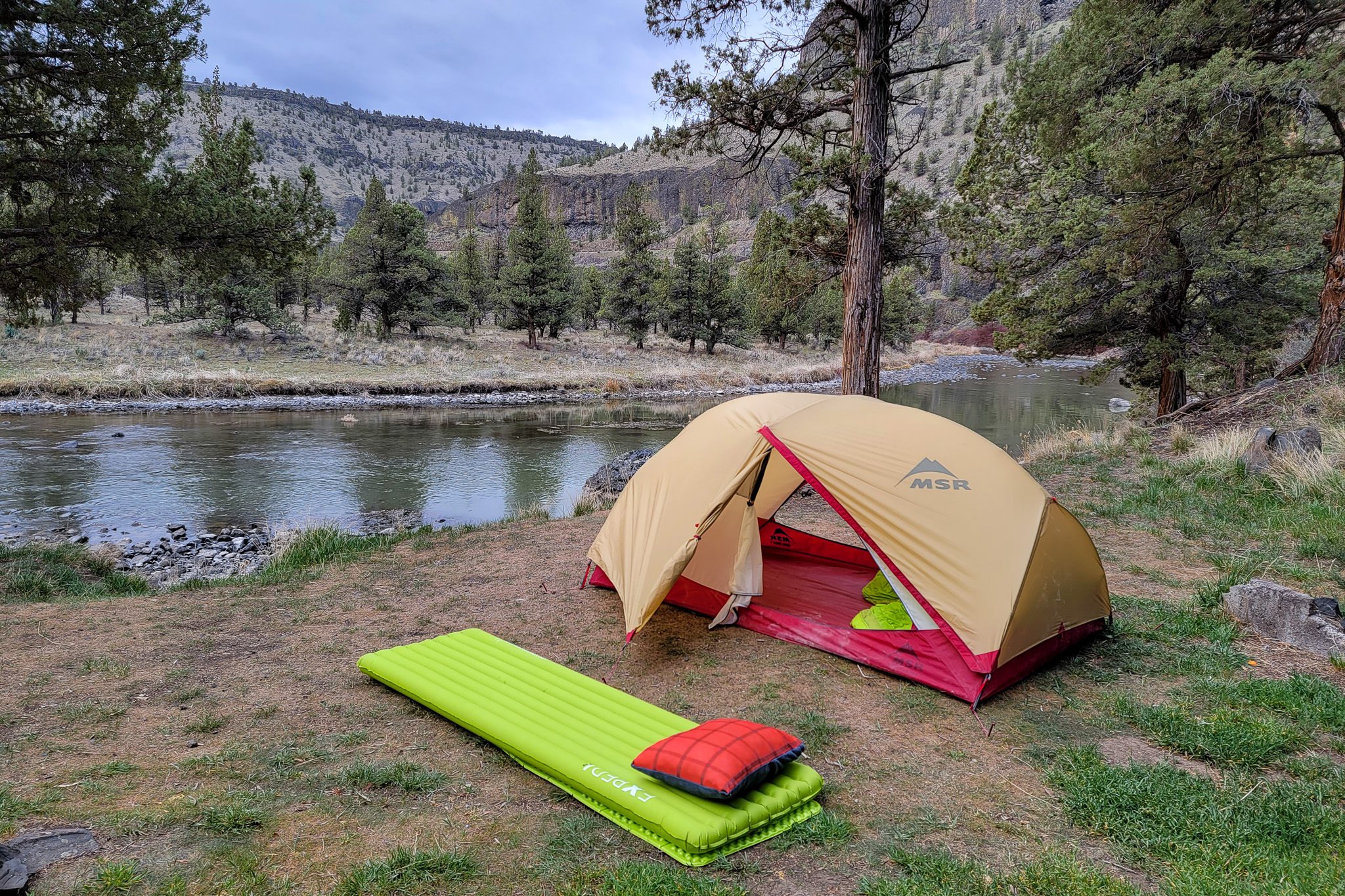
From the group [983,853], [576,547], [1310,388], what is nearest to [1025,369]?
[1310,388]

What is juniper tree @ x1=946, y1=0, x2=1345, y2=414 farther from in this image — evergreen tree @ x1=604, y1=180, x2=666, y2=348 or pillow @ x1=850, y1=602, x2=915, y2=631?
evergreen tree @ x1=604, y1=180, x2=666, y2=348

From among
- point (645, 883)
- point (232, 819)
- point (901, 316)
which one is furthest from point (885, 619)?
point (901, 316)

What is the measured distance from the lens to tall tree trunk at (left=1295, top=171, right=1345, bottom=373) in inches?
408

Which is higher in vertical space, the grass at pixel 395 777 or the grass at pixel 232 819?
the grass at pixel 232 819

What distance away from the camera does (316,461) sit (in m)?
16.3

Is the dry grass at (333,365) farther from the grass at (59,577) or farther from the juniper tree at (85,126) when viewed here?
the grass at (59,577)

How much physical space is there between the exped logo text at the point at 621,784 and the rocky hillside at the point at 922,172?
56802 millimetres

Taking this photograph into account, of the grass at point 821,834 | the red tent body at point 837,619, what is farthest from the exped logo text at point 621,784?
the red tent body at point 837,619

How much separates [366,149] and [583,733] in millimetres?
199754

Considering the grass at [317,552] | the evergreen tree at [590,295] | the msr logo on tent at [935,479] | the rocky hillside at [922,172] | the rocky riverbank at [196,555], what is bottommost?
the rocky riverbank at [196,555]

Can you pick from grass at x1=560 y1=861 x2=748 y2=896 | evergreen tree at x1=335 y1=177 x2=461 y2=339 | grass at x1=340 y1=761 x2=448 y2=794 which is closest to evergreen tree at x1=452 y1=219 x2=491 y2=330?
evergreen tree at x1=335 y1=177 x2=461 y2=339

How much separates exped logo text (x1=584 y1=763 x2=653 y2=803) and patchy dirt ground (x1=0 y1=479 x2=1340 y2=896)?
0.17 metres

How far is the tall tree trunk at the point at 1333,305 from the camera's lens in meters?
10.4

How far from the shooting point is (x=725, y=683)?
4777mm
